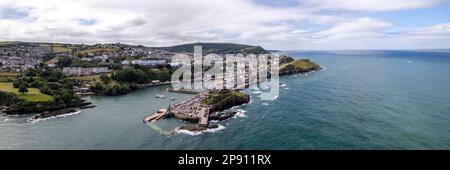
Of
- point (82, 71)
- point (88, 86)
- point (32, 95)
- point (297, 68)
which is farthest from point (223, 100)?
point (297, 68)

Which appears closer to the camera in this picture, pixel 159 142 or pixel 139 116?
pixel 159 142

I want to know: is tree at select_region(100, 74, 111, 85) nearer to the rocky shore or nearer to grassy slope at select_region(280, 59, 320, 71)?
the rocky shore

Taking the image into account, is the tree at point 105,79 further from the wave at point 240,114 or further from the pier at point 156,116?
the wave at point 240,114

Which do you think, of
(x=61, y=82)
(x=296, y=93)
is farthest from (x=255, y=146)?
(x=61, y=82)

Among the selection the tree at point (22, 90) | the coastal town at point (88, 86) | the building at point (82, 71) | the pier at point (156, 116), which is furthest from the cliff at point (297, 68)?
the tree at point (22, 90)
